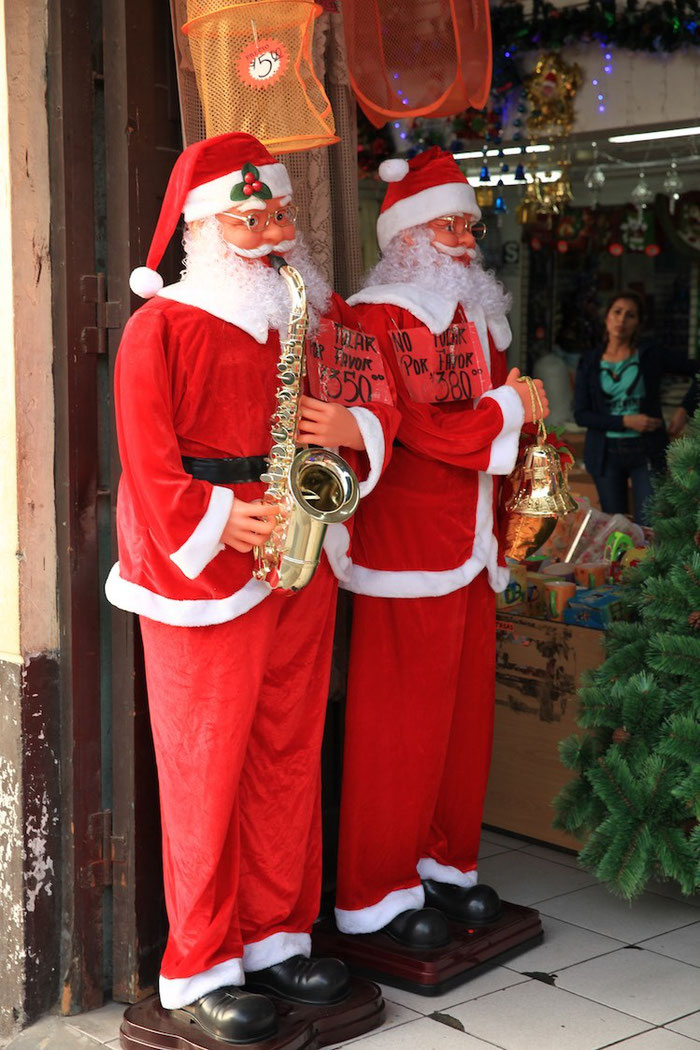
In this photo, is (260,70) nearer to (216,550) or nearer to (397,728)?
(216,550)

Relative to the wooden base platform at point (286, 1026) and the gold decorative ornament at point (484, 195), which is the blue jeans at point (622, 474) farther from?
the wooden base platform at point (286, 1026)

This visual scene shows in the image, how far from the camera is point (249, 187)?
2750 millimetres

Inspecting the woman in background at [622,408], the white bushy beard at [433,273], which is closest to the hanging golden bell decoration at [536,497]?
the white bushy beard at [433,273]

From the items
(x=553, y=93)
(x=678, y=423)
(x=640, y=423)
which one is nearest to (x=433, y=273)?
(x=640, y=423)

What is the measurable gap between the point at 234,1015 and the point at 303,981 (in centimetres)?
26

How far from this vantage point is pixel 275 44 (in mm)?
2928

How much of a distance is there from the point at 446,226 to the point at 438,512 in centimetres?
76

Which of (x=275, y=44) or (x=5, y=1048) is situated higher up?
(x=275, y=44)

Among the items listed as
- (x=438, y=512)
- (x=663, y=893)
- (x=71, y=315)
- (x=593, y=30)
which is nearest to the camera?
(x=71, y=315)

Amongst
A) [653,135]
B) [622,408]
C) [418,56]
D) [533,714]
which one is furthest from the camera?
[653,135]

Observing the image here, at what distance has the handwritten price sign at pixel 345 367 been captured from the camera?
3012 mm

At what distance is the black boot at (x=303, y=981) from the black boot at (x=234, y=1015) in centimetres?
14

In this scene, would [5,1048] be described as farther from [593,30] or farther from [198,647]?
[593,30]

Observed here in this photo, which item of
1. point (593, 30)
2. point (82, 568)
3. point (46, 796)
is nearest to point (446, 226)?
point (82, 568)
